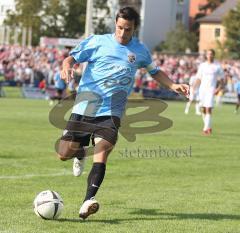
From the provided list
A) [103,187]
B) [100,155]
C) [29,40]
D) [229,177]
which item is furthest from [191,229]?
[29,40]

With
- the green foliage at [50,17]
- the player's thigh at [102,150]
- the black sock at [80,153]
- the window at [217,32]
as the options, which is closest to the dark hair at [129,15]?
the player's thigh at [102,150]

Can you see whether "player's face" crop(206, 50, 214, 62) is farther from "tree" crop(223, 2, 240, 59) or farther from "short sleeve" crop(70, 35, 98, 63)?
"tree" crop(223, 2, 240, 59)

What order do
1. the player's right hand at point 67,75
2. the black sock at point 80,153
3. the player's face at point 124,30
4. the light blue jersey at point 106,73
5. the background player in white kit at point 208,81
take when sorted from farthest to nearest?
the background player in white kit at point 208,81, the black sock at point 80,153, the light blue jersey at point 106,73, the player's face at point 124,30, the player's right hand at point 67,75

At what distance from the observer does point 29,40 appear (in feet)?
276

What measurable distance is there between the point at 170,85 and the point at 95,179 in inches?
61.3

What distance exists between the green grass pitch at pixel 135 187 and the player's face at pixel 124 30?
1900mm

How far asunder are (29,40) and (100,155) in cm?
7683

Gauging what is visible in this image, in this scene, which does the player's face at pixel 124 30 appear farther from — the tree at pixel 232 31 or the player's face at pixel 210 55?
the tree at pixel 232 31

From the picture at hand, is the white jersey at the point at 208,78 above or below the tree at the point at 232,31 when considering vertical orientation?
below

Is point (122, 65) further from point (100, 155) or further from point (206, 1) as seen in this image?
point (206, 1)

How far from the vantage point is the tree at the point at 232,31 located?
3514 inches

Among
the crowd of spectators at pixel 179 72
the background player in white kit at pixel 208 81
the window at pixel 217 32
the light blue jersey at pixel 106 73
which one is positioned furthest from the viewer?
the window at pixel 217 32

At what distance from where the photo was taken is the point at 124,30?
8.41m

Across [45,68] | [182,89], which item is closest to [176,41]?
[45,68]
